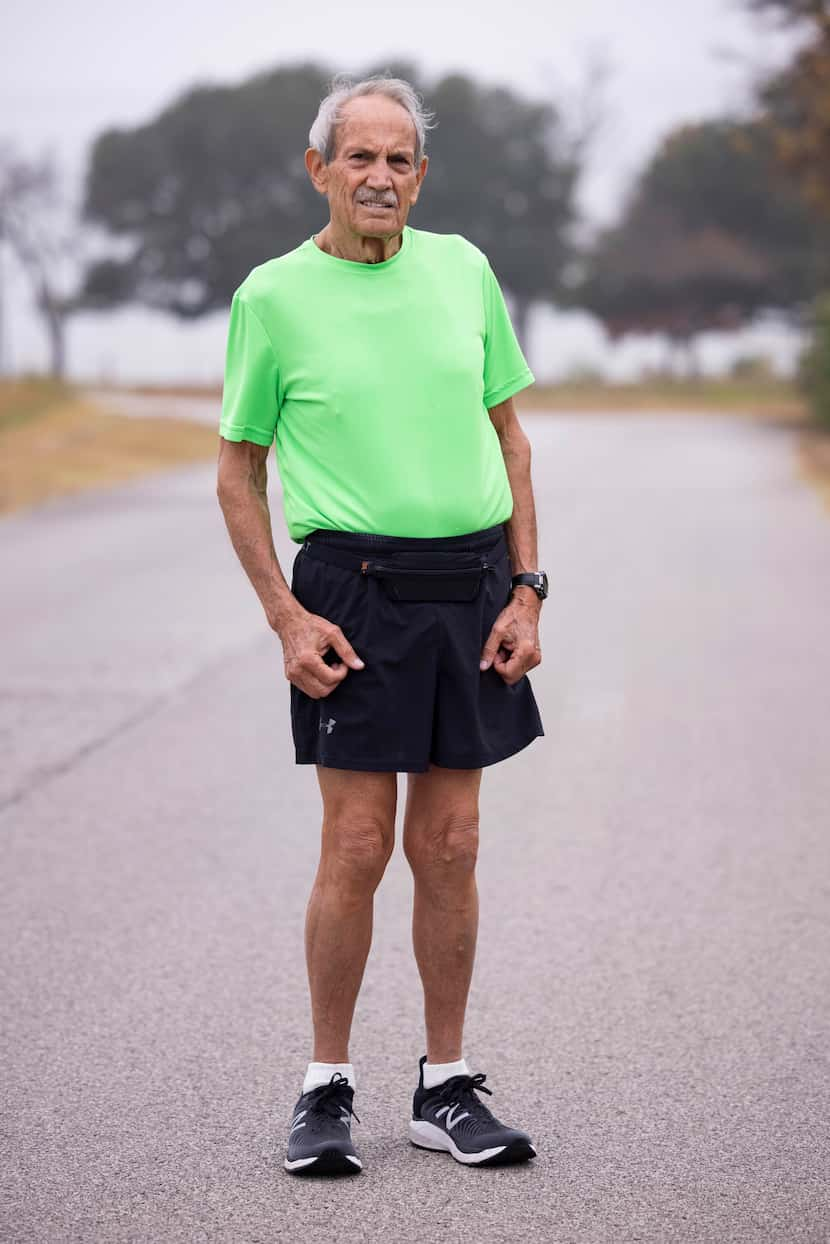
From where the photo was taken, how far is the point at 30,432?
37062 mm

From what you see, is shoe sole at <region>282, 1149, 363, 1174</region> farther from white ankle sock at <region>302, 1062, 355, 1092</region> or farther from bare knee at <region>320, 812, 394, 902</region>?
bare knee at <region>320, 812, 394, 902</region>

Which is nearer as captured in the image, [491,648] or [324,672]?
[324,672]

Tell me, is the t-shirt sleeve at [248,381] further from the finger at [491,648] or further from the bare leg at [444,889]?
the bare leg at [444,889]

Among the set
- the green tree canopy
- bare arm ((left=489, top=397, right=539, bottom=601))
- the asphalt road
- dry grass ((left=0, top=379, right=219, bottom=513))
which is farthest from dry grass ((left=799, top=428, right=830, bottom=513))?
the green tree canopy

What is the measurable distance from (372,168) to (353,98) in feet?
0.53

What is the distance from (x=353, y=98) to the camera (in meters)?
3.53

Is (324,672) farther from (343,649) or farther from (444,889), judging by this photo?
(444,889)

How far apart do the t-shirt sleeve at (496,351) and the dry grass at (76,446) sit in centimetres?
1809

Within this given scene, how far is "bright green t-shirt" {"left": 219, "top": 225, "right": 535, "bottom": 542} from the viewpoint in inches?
137

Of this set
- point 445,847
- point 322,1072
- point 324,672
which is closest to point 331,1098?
point 322,1072

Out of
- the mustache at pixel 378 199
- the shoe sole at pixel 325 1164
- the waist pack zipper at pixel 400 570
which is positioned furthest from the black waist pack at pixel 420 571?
the shoe sole at pixel 325 1164

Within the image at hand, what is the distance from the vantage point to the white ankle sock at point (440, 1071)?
374cm

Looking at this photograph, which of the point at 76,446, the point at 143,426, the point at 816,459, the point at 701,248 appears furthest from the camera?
the point at 701,248

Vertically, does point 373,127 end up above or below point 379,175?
above
